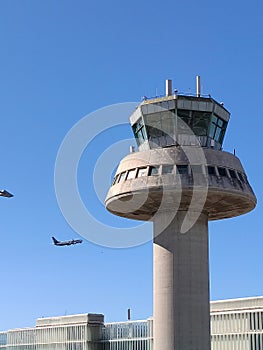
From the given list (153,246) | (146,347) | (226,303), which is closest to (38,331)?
(146,347)

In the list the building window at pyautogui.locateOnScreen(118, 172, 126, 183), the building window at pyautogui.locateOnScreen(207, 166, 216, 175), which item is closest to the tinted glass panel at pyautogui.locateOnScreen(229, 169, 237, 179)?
the building window at pyautogui.locateOnScreen(207, 166, 216, 175)

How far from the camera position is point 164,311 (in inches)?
2457

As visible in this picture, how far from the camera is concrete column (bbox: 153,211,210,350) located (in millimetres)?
61781

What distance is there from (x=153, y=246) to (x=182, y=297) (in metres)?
5.57

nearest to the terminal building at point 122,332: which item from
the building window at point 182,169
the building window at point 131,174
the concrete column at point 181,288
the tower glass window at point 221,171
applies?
the concrete column at point 181,288

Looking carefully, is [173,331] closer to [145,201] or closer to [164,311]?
[164,311]

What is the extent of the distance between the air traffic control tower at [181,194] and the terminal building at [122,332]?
3410cm

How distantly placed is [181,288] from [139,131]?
49.2 feet

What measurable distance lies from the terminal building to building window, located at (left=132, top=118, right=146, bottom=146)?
36743 millimetres

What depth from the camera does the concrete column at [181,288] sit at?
6178 cm

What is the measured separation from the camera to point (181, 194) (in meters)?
61.5

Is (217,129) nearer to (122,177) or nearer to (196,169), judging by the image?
(196,169)

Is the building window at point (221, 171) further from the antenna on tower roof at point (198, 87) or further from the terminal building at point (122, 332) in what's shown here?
the terminal building at point (122, 332)

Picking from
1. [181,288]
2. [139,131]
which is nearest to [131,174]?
[139,131]
